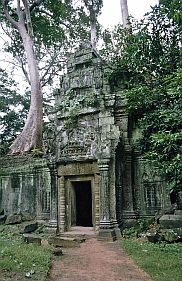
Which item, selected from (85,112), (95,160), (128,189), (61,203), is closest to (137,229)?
(128,189)

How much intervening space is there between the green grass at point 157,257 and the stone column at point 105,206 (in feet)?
1.93

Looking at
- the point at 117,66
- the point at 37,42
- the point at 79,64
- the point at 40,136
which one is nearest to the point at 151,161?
the point at 117,66

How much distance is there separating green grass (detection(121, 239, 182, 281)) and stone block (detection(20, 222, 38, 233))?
384 cm

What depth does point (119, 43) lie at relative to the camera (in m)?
13.8

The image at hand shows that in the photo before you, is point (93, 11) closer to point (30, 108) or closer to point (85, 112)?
point (30, 108)

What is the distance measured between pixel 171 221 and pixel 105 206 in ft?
7.16

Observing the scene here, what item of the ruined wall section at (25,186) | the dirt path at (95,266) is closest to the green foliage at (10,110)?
the ruined wall section at (25,186)

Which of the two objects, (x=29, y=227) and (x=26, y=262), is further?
(x=29, y=227)

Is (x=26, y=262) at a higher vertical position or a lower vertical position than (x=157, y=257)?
higher

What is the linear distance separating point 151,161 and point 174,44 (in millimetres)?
4574

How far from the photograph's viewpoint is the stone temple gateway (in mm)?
10148

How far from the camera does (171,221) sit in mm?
8852

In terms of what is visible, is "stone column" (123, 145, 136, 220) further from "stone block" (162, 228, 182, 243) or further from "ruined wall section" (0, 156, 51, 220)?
"ruined wall section" (0, 156, 51, 220)

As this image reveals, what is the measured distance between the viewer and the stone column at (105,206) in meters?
9.52
